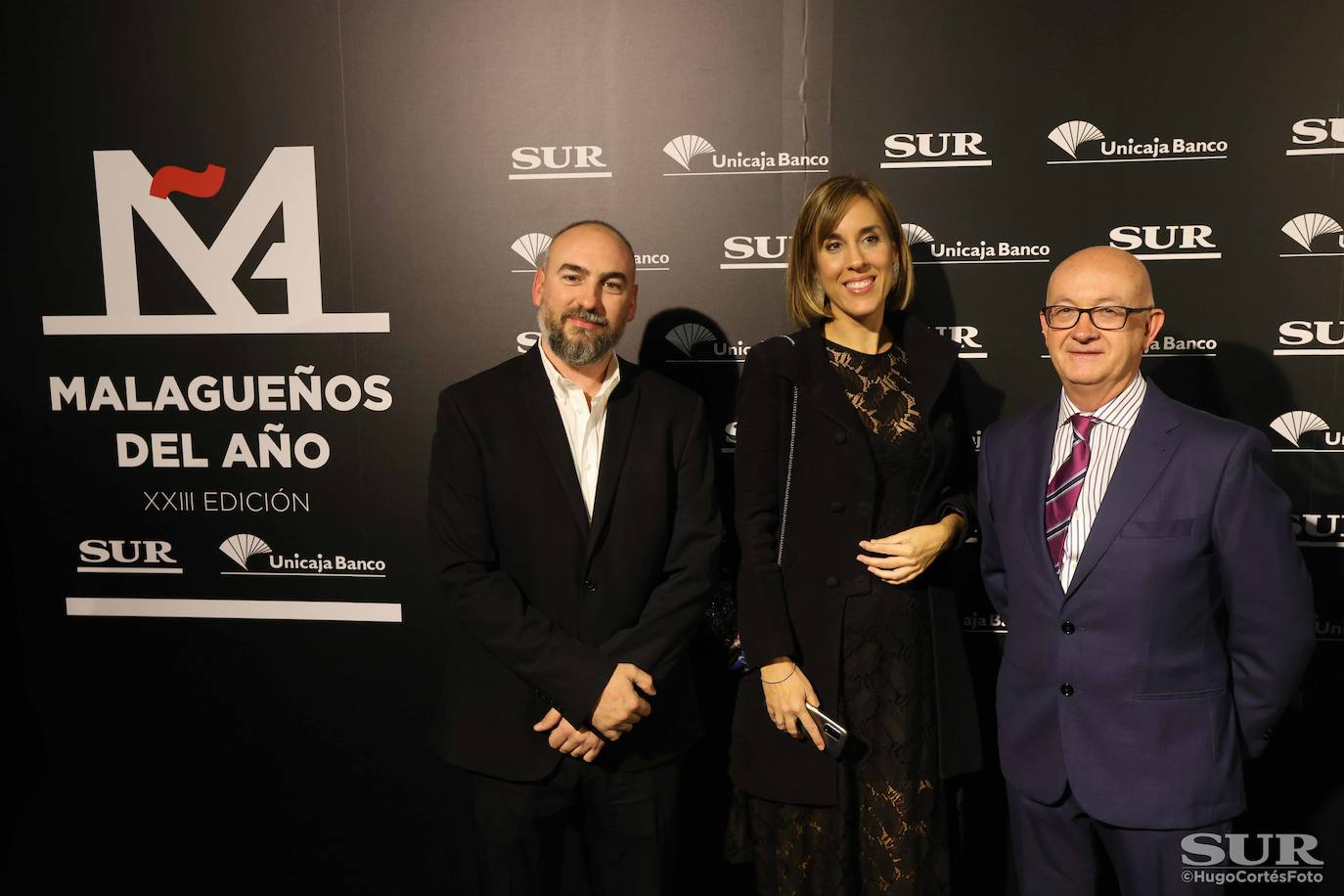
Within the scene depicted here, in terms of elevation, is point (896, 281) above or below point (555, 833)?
above

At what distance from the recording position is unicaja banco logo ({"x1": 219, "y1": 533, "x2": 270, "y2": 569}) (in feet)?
10.4

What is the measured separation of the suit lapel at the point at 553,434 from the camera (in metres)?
2.27

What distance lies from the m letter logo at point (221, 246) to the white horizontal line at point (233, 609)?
0.89 meters

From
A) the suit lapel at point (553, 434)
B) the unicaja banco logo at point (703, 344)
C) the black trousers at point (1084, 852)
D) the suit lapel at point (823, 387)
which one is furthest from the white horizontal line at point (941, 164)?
the black trousers at point (1084, 852)

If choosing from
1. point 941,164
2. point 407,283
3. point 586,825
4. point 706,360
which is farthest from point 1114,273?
point 407,283

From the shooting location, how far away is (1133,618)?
1.95 m

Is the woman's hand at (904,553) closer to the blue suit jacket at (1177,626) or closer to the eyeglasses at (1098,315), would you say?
the blue suit jacket at (1177,626)

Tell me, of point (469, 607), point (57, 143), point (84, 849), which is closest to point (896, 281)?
point (469, 607)

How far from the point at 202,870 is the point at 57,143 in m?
2.45

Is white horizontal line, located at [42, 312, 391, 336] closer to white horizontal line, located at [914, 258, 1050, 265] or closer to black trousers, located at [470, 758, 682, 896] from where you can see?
black trousers, located at [470, 758, 682, 896]

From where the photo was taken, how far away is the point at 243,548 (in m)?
3.18

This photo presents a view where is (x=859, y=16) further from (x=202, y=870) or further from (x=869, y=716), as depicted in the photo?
(x=202, y=870)

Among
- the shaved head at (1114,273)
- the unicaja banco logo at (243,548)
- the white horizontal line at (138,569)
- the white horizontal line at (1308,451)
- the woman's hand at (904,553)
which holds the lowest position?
the white horizontal line at (138,569)

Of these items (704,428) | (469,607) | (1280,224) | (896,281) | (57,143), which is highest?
(57,143)
